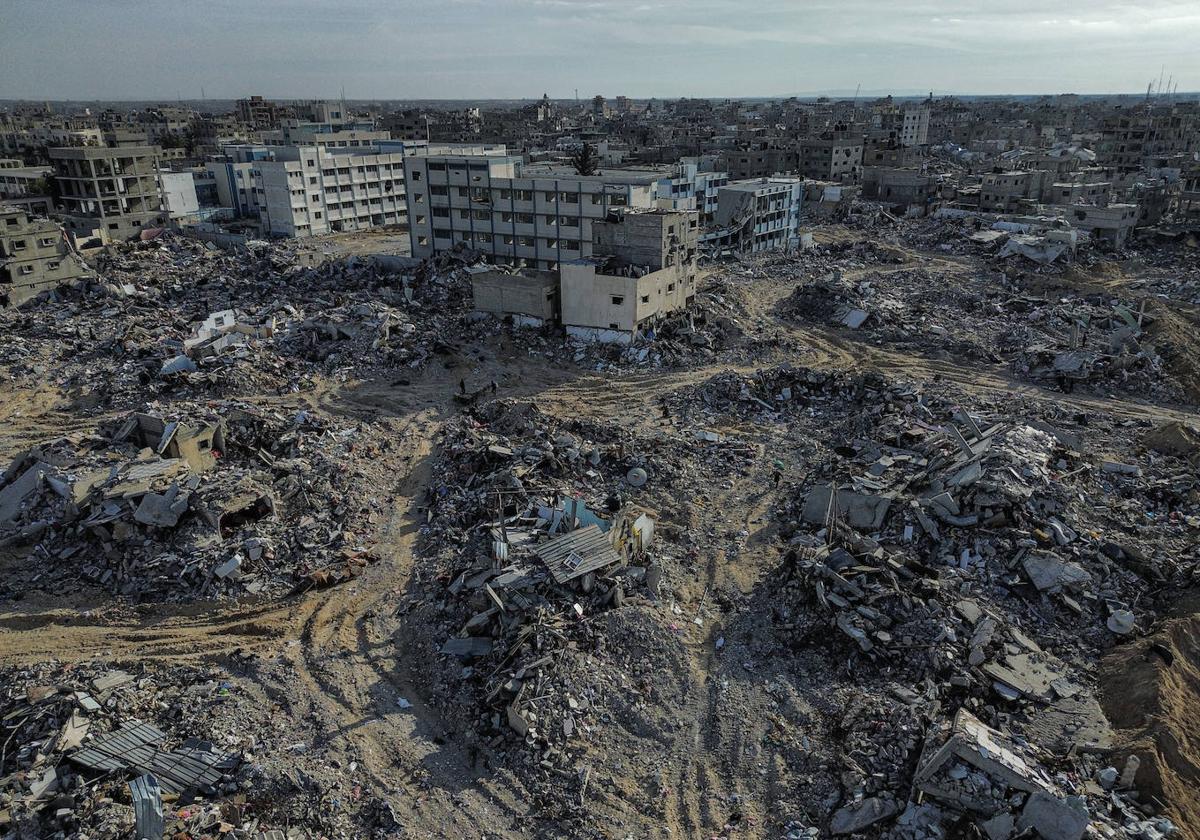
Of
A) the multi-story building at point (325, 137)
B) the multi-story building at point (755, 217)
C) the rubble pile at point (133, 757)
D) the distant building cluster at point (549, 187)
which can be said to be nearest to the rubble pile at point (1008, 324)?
the distant building cluster at point (549, 187)

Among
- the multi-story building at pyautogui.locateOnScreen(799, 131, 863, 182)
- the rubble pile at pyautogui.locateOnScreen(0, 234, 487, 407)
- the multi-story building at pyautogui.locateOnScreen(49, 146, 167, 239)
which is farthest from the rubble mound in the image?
the multi-story building at pyautogui.locateOnScreen(799, 131, 863, 182)

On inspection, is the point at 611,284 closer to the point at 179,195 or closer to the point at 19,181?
the point at 179,195

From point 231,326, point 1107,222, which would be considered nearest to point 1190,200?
point 1107,222

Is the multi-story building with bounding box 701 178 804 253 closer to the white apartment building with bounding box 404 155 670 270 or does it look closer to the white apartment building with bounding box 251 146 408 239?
the white apartment building with bounding box 404 155 670 270

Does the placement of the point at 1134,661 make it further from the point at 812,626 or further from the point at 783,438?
the point at 783,438

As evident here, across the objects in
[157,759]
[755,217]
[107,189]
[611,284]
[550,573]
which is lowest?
[157,759]

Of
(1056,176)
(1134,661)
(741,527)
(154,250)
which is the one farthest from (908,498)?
(1056,176)

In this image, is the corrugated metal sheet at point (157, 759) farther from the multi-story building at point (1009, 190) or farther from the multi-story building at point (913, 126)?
the multi-story building at point (913, 126)

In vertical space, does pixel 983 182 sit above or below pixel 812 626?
above
